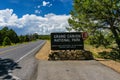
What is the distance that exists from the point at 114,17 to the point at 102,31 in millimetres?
2448

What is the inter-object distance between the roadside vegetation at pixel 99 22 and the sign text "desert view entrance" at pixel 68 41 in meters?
4.41

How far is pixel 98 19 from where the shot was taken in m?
29.1

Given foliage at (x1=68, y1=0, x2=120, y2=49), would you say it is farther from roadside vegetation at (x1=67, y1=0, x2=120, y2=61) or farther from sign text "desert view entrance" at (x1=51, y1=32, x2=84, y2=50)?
sign text "desert view entrance" at (x1=51, y1=32, x2=84, y2=50)

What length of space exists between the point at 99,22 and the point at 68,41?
286 inches

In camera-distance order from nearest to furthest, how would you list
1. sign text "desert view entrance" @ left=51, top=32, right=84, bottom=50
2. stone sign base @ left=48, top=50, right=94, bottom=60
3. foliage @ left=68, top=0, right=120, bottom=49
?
stone sign base @ left=48, top=50, right=94, bottom=60 → sign text "desert view entrance" @ left=51, top=32, right=84, bottom=50 → foliage @ left=68, top=0, right=120, bottom=49

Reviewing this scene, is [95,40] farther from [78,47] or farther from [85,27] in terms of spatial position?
[78,47]

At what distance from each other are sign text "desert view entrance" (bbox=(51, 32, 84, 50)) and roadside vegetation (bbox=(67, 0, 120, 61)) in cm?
441

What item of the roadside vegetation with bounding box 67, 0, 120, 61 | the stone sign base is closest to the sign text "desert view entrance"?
the stone sign base

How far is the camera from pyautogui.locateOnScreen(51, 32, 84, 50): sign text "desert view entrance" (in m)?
23.2

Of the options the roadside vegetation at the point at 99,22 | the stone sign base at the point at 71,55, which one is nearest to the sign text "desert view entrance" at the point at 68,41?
the stone sign base at the point at 71,55

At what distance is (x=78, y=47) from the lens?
23219 mm

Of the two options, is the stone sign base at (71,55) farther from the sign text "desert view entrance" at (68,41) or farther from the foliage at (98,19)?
Answer: the foliage at (98,19)

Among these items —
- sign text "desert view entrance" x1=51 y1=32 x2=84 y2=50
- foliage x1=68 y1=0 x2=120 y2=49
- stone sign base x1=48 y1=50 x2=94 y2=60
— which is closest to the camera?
stone sign base x1=48 y1=50 x2=94 y2=60

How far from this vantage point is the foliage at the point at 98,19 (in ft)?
88.8
